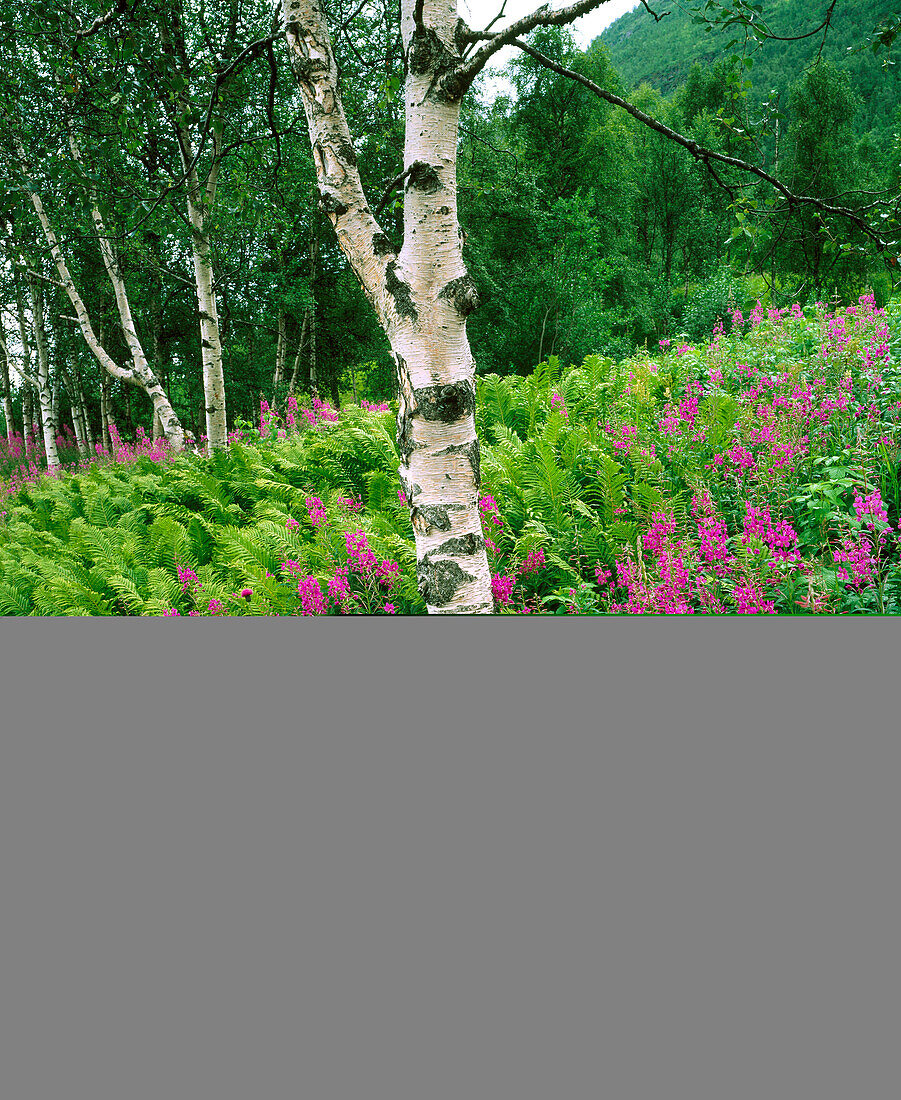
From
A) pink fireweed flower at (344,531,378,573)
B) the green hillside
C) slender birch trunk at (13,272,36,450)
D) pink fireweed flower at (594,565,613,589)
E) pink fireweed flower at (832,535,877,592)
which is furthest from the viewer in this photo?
slender birch trunk at (13,272,36,450)

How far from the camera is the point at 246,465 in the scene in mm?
7047

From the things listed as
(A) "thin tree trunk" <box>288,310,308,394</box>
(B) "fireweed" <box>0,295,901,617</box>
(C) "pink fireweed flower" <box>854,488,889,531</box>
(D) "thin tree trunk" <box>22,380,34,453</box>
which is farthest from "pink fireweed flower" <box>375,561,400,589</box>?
(D) "thin tree trunk" <box>22,380,34,453</box>

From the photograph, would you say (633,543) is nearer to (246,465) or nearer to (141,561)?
(141,561)

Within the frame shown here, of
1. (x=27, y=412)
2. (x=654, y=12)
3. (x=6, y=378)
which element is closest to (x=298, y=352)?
(x=6, y=378)

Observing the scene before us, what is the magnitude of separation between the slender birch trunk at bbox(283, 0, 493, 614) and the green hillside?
49.7 inches

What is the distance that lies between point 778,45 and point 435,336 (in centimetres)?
448

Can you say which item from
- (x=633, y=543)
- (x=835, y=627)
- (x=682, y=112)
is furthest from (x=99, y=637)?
(x=682, y=112)

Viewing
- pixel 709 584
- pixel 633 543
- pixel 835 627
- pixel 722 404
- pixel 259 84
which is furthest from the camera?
pixel 259 84

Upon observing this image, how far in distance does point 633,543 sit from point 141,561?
3965mm

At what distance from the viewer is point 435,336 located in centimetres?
230

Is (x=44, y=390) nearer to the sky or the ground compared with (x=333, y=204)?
nearer to the sky

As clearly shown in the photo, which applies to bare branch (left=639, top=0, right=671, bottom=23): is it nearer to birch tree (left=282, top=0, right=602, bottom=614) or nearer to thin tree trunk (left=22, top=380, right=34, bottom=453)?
birch tree (left=282, top=0, right=602, bottom=614)

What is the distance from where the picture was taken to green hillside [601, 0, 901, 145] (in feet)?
10.8

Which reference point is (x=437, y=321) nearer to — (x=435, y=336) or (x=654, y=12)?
(x=435, y=336)
